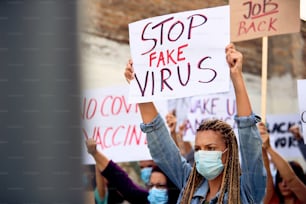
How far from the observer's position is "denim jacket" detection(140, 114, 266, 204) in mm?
2086

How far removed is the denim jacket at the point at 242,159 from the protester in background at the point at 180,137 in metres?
0.40

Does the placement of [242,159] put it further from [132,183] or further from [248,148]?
[132,183]

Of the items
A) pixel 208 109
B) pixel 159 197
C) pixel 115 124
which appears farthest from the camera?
pixel 208 109

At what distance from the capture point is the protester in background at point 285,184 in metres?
2.65

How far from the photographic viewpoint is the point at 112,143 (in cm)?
279

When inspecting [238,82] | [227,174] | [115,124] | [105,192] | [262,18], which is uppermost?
[262,18]

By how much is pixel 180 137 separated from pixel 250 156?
809 mm

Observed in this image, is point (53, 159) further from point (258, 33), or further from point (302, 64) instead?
point (302, 64)

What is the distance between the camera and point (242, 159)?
2123mm

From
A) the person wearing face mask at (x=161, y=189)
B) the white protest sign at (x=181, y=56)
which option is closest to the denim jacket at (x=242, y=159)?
the white protest sign at (x=181, y=56)

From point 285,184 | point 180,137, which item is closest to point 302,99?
point 285,184

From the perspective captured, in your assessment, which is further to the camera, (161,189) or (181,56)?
(161,189)

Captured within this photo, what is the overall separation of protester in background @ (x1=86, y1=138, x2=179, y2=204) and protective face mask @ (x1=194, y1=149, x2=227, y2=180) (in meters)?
0.40

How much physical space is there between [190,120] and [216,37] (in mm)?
674
